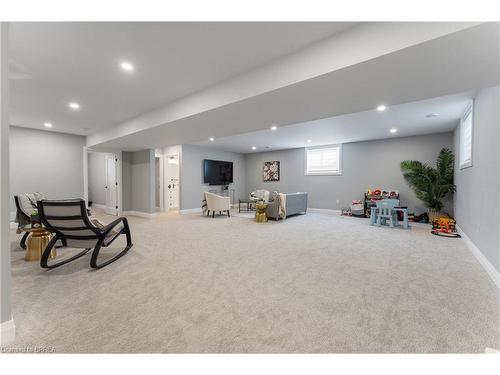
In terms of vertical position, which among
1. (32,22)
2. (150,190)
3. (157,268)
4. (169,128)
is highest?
(32,22)

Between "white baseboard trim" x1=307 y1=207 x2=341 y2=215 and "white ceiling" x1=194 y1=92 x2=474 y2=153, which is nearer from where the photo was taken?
"white ceiling" x1=194 y1=92 x2=474 y2=153

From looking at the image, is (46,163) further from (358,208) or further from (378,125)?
(358,208)

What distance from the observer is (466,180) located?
12.4ft

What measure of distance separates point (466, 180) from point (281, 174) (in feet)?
18.2

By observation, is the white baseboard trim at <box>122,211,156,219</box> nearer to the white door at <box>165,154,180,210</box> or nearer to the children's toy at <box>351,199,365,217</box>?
the white door at <box>165,154,180,210</box>

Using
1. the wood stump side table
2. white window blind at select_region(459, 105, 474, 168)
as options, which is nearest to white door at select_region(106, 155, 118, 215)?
the wood stump side table

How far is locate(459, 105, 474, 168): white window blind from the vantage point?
11.8 feet

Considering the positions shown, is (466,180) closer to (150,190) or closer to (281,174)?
(281,174)

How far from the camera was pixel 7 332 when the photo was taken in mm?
1371

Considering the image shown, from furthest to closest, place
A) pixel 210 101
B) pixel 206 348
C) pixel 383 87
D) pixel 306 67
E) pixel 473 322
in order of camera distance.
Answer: pixel 210 101
pixel 383 87
pixel 306 67
pixel 473 322
pixel 206 348

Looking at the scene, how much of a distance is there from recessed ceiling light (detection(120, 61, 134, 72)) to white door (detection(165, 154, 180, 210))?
17.3 feet

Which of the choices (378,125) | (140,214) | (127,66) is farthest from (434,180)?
(140,214)
